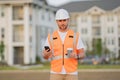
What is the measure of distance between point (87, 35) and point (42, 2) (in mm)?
26501

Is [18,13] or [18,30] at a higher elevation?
[18,13]

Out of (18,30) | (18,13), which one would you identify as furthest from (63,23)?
(18,13)

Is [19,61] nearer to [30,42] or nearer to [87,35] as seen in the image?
[30,42]

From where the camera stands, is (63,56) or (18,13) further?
(18,13)

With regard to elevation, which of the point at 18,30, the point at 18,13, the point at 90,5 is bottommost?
the point at 18,30

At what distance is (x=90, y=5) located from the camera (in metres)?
88.2

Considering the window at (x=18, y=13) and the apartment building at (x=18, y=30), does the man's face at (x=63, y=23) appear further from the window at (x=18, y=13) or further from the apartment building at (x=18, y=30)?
the window at (x=18, y=13)

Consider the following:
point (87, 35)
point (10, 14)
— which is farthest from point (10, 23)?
point (87, 35)

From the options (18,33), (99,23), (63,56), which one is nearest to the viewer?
(63,56)

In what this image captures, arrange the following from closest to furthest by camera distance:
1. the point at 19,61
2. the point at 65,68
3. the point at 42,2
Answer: the point at 65,68
the point at 19,61
the point at 42,2

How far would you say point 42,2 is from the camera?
2409 inches

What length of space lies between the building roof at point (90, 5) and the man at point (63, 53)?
80.9 metres

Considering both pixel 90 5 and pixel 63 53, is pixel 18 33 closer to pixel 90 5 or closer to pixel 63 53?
pixel 90 5

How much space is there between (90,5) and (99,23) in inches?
190
